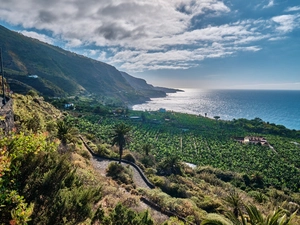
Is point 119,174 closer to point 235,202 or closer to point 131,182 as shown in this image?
point 131,182

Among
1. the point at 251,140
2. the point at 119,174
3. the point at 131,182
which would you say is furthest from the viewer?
→ the point at 251,140

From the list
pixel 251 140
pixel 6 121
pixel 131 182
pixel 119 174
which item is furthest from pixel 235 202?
pixel 251 140

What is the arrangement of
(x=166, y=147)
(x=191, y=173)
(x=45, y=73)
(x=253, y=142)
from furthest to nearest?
(x=45, y=73), (x=253, y=142), (x=166, y=147), (x=191, y=173)

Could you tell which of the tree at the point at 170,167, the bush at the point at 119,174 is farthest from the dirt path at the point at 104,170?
the tree at the point at 170,167

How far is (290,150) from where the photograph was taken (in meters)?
58.8

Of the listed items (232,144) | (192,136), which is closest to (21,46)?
(192,136)

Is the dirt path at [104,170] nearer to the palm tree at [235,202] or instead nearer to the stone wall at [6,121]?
the palm tree at [235,202]

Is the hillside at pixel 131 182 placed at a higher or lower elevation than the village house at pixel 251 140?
higher

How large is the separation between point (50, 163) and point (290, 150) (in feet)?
225

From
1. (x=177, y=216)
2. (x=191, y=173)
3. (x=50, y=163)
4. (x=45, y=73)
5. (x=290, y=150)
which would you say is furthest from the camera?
(x=45, y=73)

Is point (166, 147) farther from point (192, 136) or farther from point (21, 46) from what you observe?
point (21, 46)

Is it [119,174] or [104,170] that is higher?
[119,174]

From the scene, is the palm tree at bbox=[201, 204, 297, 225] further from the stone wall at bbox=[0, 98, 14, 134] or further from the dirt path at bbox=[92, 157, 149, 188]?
the dirt path at bbox=[92, 157, 149, 188]

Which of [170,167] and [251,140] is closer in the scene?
[170,167]
